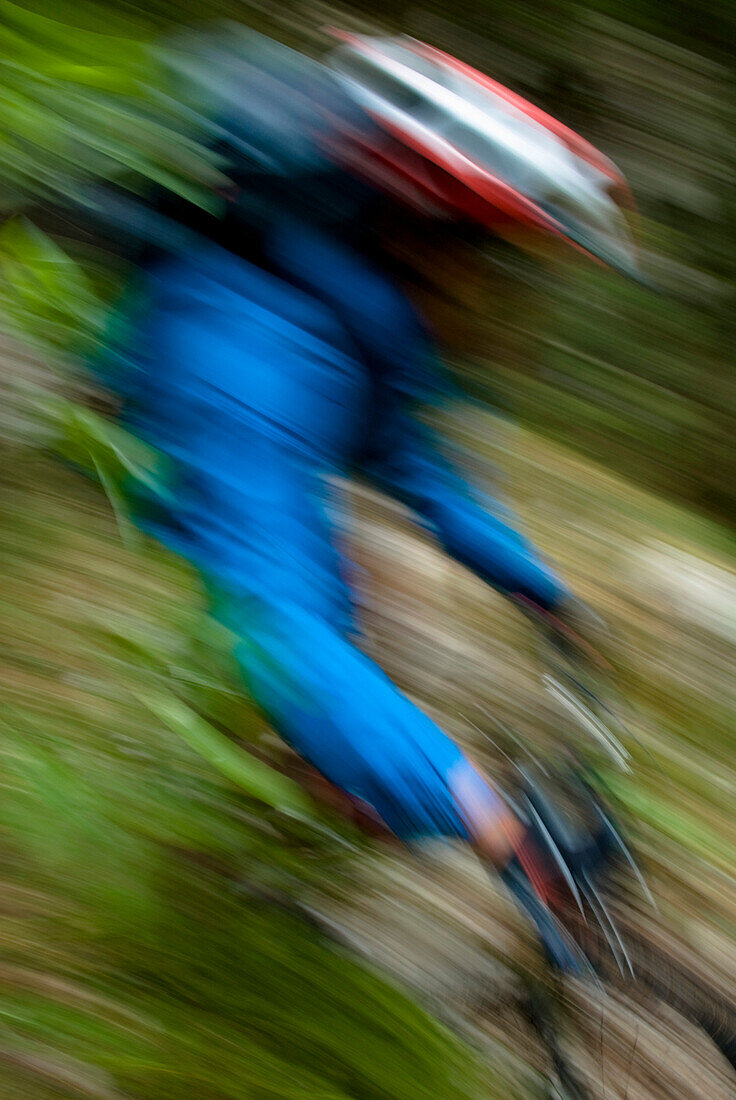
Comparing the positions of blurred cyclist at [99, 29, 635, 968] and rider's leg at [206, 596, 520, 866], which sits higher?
blurred cyclist at [99, 29, 635, 968]

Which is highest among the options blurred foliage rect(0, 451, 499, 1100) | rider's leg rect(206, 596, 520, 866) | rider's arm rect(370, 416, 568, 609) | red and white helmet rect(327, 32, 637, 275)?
red and white helmet rect(327, 32, 637, 275)

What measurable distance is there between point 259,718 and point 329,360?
0.30 metres

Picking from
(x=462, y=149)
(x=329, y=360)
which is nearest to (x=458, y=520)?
(x=329, y=360)

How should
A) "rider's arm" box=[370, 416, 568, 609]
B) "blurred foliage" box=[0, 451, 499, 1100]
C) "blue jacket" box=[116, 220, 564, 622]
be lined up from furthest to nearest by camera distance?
1. "rider's arm" box=[370, 416, 568, 609]
2. "blue jacket" box=[116, 220, 564, 622]
3. "blurred foliage" box=[0, 451, 499, 1100]

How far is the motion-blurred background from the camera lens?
64 centimetres

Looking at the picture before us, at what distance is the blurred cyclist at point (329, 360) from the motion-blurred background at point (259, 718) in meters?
0.04

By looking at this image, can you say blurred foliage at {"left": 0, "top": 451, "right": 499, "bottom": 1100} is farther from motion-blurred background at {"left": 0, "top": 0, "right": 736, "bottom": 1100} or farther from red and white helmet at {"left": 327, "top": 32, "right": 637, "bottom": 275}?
red and white helmet at {"left": 327, "top": 32, "right": 637, "bottom": 275}

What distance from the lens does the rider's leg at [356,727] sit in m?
0.68

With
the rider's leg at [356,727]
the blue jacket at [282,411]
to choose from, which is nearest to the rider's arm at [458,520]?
the blue jacket at [282,411]

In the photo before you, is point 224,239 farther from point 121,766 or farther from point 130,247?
point 121,766

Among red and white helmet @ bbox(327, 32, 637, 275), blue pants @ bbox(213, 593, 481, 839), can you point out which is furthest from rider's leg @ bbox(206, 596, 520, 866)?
red and white helmet @ bbox(327, 32, 637, 275)

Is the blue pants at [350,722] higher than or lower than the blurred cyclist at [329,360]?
lower

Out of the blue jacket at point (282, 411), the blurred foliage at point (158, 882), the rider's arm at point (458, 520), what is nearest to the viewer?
the blurred foliage at point (158, 882)

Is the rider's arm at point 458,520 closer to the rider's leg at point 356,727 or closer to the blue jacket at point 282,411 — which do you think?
the blue jacket at point 282,411
